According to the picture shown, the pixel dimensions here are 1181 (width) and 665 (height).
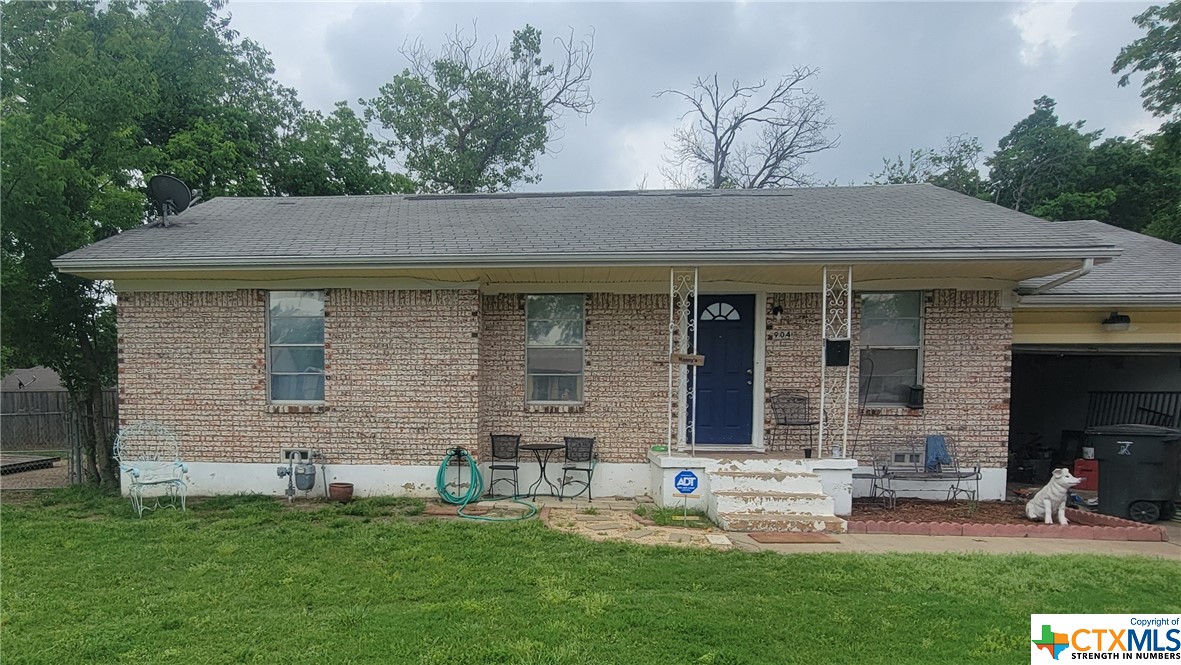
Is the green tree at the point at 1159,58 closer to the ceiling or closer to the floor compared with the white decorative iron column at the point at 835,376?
closer to the ceiling

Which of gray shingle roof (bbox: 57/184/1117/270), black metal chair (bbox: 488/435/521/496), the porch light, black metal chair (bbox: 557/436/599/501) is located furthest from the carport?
black metal chair (bbox: 488/435/521/496)

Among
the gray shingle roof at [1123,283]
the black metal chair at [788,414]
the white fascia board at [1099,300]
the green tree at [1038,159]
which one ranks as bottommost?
the black metal chair at [788,414]

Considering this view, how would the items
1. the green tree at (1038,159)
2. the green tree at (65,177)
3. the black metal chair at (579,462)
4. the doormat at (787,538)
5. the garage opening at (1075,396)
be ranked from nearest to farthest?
the doormat at (787,538) < the green tree at (65,177) < the black metal chair at (579,462) < the garage opening at (1075,396) < the green tree at (1038,159)

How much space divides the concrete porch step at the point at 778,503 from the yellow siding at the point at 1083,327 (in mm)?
4071

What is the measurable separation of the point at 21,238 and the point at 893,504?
11227 mm

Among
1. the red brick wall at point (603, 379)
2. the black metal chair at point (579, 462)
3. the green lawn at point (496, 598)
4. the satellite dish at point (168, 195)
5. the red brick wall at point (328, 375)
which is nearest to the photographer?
the green lawn at point (496, 598)

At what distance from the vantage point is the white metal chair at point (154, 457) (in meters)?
6.41

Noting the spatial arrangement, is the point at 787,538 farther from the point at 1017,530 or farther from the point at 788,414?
the point at 1017,530

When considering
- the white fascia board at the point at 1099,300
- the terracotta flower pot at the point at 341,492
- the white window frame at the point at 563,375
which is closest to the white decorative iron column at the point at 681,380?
the white window frame at the point at 563,375

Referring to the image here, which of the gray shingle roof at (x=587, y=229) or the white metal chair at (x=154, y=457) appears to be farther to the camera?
the white metal chair at (x=154, y=457)

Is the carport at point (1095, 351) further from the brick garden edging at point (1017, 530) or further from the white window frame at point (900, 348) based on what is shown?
the brick garden edging at point (1017, 530)

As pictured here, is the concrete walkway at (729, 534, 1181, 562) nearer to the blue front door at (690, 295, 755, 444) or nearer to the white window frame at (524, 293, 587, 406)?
the blue front door at (690, 295, 755, 444)

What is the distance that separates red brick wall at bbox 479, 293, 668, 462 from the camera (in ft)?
23.1

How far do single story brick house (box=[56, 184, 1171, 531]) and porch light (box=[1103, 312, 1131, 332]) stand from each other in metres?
1.34
